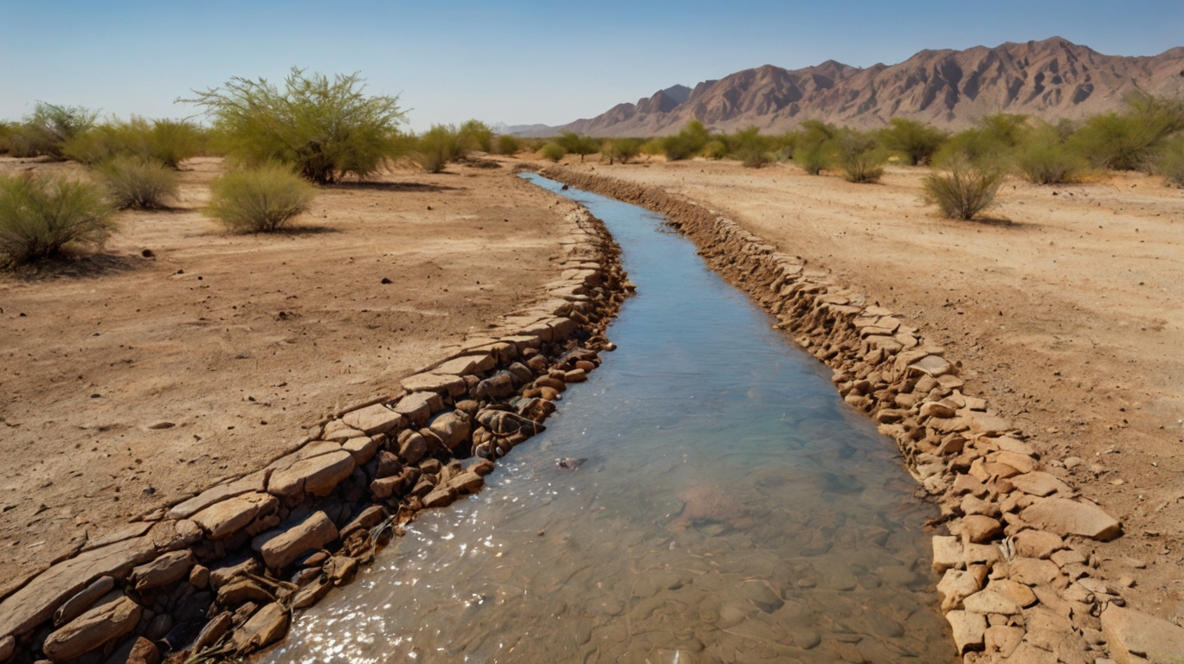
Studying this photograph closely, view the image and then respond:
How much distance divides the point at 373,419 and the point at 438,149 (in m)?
27.7

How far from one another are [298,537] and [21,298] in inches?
240

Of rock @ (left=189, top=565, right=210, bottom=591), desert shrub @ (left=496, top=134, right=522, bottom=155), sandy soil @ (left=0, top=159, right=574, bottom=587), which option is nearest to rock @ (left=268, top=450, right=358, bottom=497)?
sandy soil @ (left=0, top=159, right=574, bottom=587)

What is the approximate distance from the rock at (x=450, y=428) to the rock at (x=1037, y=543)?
3.76m

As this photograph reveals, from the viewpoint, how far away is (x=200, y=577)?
3.51m

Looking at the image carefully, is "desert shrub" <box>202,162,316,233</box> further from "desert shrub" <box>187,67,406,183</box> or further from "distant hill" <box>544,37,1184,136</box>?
"distant hill" <box>544,37,1184,136</box>

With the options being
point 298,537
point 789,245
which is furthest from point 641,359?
point 789,245

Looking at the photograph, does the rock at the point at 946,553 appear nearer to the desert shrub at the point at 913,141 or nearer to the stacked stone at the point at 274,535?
the stacked stone at the point at 274,535

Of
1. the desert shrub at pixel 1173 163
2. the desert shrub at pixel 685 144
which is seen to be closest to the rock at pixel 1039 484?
the desert shrub at pixel 1173 163

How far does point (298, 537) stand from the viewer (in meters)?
3.90

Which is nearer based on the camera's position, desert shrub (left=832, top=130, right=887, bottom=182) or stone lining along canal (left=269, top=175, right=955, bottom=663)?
stone lining along canal (left=269, top=175, right=955, bottom=663)

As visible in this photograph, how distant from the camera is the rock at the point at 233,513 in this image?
12.0 feet

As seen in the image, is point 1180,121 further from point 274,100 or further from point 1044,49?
point 1044,49

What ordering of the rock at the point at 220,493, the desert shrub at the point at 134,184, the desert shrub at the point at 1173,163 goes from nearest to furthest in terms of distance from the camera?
the rock at the point at 220,493
the desert shrub at the point at 134,184
the desert shrub at the point at 1173,163

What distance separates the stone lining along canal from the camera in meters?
3.40
